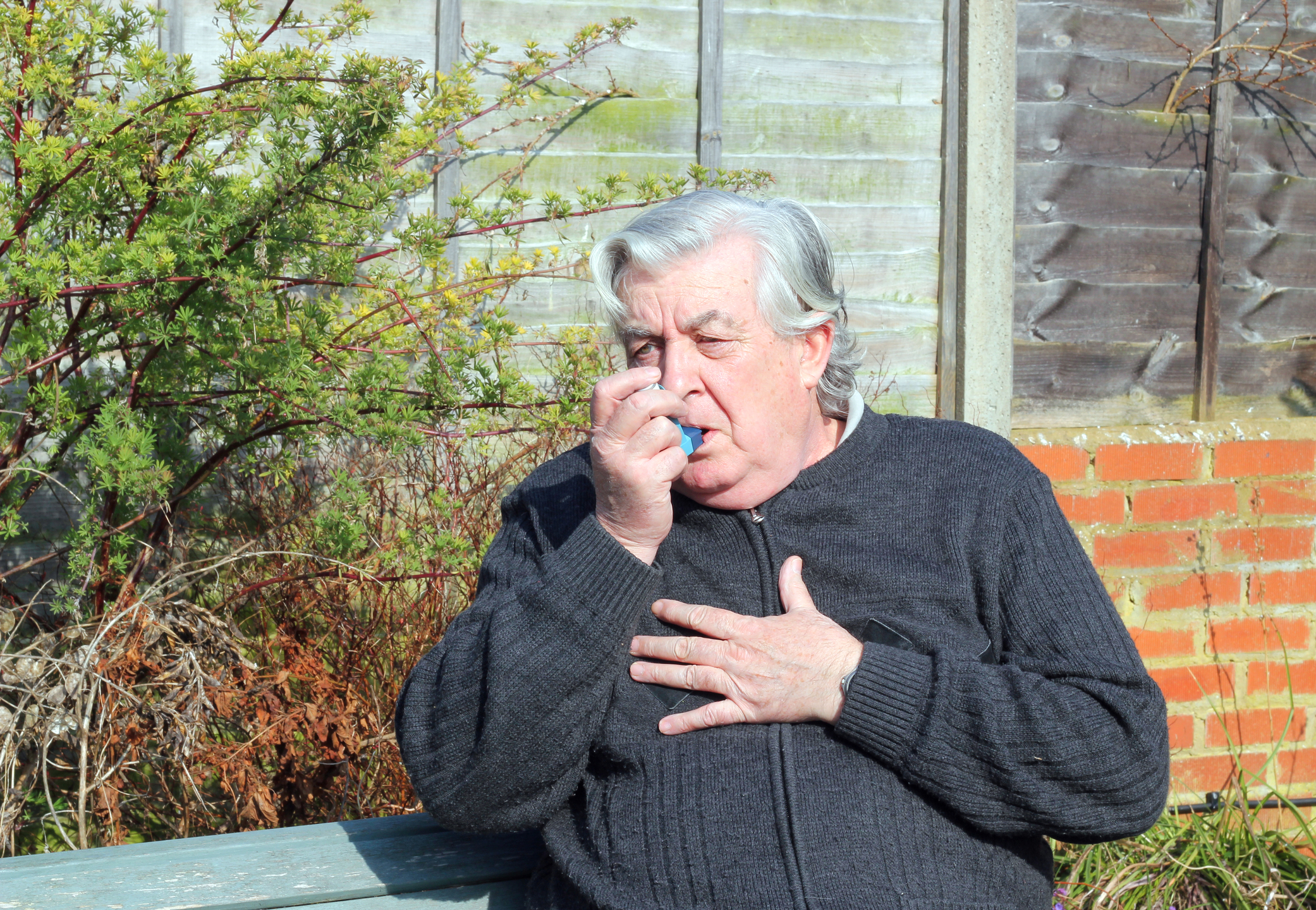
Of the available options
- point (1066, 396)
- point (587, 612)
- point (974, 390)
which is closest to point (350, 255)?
point (587, 612)

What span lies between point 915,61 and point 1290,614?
2294 millimetres

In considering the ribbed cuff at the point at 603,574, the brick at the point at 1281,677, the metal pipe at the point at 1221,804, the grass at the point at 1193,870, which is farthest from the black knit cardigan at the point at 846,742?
the brick at the point at 1281,677

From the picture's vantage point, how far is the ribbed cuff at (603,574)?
1665 millimetres

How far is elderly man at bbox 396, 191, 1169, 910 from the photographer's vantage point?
1.63 metres

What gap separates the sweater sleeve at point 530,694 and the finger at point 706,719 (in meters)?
0.11

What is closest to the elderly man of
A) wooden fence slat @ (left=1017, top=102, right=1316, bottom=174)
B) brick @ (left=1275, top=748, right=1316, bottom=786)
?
wooden fence slat @ (left=1017, top=102, right=1316, bottom=174)

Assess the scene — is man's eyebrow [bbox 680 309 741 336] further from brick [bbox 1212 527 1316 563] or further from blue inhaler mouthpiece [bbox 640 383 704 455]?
brick [bbox 1212 527 1316 563]

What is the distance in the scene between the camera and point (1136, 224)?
387cm

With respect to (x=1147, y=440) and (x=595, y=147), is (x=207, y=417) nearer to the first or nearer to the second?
(x=595, y=147)

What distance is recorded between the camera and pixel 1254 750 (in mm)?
3623

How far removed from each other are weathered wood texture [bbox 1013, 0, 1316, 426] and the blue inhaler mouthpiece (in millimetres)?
Result: 2352

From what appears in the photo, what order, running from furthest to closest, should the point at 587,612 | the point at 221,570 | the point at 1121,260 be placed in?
the point at 1121,260 < the point at 221,570 < the point at 587,612

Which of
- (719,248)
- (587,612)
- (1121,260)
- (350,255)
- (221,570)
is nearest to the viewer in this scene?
(587,612)

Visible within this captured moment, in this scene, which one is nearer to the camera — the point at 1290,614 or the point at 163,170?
the point at 163,170
